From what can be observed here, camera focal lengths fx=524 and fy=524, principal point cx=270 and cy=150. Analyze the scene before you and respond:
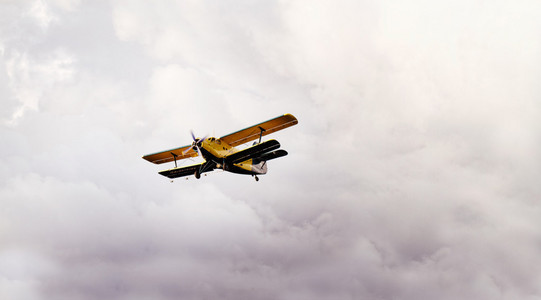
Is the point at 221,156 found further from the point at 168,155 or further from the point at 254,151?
the point at 168,155

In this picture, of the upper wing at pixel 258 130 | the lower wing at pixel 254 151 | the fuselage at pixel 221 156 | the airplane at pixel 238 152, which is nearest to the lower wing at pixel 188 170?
the airplane at pixel 238 152

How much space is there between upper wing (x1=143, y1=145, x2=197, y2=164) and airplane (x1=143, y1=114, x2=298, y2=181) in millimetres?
1621

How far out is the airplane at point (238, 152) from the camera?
199ft

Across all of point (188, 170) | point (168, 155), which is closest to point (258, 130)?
point (188, 170)

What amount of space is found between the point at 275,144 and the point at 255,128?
6.54m

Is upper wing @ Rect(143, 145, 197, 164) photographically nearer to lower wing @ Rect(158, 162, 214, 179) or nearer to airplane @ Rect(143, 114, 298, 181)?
airplane @ Rect(143, 114, 298, 181)

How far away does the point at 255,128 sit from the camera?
63750 mm

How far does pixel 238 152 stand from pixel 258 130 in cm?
489

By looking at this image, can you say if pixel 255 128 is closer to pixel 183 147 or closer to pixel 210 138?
pixel 210 138

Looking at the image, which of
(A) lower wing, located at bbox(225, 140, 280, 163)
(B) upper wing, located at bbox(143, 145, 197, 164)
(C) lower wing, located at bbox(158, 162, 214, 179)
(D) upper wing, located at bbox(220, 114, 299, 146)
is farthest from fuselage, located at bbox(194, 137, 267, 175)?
(B) upper wing, located at bbox(143, 145, 197, 164)

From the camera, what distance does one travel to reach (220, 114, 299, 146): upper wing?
6175 cm

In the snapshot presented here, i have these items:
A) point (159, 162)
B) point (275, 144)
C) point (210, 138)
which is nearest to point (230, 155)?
point (210, 138)

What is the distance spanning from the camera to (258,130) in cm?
6438

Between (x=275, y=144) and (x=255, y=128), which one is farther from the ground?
(x=255, y=128)
